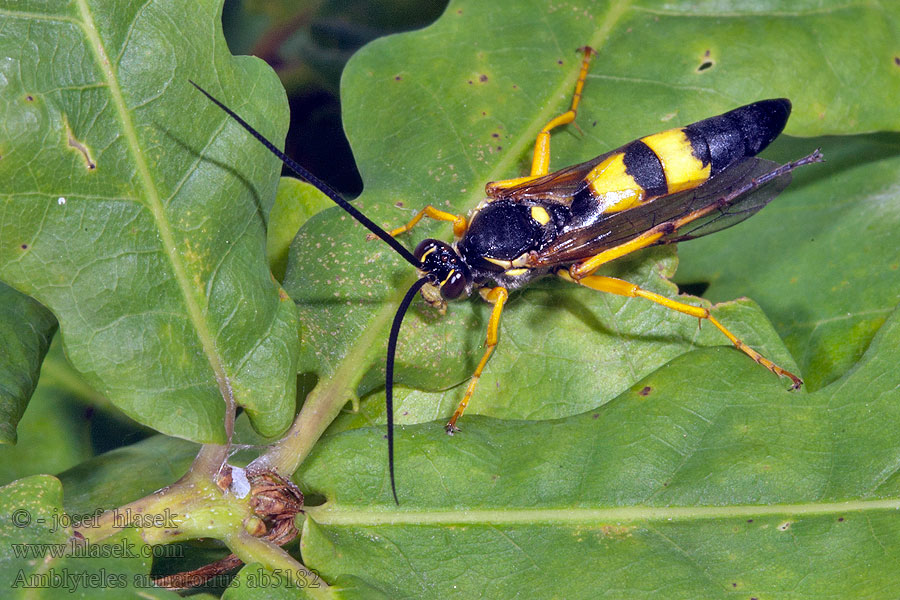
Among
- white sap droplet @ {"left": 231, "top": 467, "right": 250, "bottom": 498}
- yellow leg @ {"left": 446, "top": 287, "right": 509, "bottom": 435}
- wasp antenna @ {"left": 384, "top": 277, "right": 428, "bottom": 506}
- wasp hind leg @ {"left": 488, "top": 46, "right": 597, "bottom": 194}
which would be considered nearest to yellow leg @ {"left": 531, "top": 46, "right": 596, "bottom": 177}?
wasp hind leg @ {"left": 488, "top": 46, "right": 597, "bottom": 194}

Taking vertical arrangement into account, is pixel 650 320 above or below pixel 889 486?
above

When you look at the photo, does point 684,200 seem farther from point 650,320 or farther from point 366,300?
point 366,300

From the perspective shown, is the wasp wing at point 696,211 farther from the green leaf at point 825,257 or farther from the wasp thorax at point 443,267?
the wasp thorax at point 443,267

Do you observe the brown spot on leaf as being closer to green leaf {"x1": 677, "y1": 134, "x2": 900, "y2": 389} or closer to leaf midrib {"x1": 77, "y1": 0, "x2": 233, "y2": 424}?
leaf midrib {"x1": 77, "y1": 0, "x2": 233, "y2": 424}

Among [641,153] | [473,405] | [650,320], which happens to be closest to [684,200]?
[641,153]

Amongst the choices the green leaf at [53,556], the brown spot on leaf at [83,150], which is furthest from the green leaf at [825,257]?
the brown spot on leaf at [83,150]

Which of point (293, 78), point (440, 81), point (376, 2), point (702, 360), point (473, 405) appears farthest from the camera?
point (376, 2)

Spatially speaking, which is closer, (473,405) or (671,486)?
(671,486)
